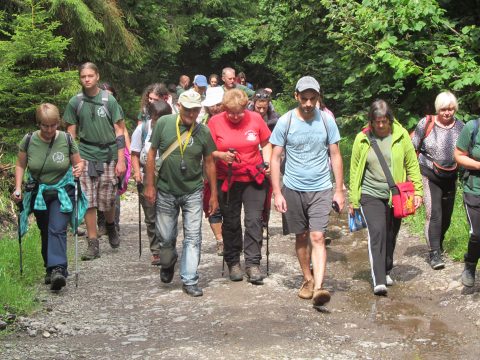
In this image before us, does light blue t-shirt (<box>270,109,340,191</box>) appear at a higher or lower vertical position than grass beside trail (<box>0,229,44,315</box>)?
higher

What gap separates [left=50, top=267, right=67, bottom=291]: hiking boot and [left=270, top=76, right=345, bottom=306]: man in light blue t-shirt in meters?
2.27

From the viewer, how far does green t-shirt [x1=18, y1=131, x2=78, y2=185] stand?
7.42 metres

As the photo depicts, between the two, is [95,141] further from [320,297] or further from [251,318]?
[320,297]

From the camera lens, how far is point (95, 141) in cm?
895

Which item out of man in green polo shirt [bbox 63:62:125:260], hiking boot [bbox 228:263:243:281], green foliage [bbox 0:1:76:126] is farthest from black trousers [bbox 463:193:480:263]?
green foliage [bbox 0:1:76:126]

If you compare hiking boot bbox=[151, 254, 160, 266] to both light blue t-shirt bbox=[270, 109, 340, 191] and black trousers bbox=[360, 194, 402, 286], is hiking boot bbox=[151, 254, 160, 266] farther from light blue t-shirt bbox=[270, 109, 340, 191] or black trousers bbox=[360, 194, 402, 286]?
black trousers bbox=[360, 194, 402, 286]

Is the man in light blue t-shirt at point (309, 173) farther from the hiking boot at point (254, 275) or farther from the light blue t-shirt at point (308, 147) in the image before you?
the hiking boot at point (254, 275)

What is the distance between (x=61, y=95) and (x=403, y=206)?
22.5 feet

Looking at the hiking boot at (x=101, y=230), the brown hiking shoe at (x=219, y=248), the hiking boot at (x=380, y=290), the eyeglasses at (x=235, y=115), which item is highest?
the eyeglasses at (x=235, y=115)

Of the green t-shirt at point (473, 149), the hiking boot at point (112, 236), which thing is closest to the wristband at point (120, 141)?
the hiking boot at point (112, 236)

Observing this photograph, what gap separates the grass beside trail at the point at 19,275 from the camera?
6.76 metres


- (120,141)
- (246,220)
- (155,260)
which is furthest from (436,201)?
(120,141)

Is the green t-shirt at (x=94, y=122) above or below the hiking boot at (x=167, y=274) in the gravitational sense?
above

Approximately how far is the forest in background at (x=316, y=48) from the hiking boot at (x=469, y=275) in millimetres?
3571
